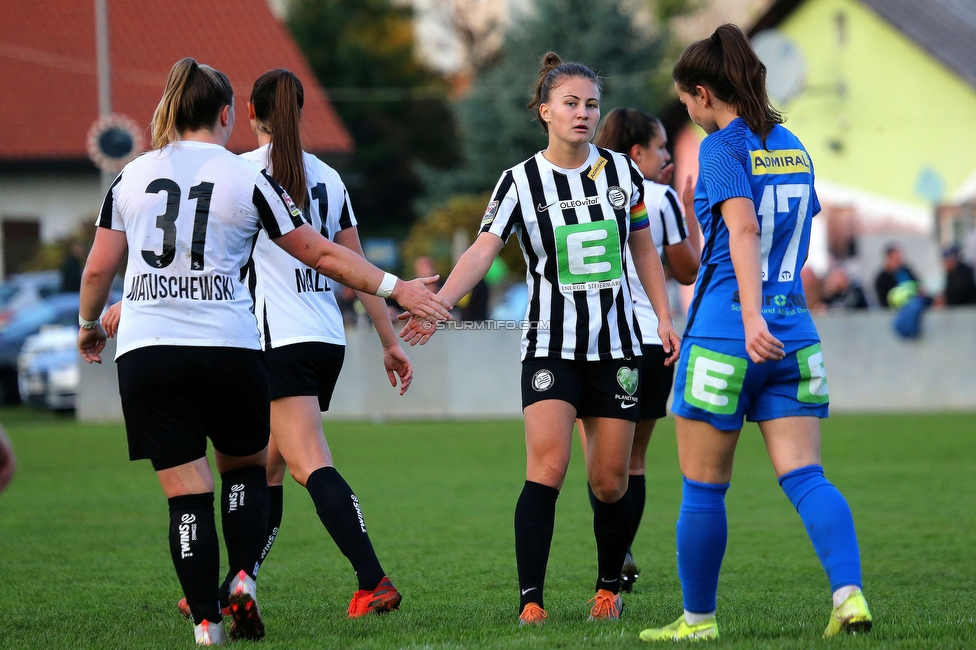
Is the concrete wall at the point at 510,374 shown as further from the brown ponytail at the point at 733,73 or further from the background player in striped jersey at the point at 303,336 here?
the brown ponytail at the point at 733,73

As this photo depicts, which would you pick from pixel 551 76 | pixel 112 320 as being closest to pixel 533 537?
pixel 551 76

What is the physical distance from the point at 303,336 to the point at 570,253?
3.75 feet

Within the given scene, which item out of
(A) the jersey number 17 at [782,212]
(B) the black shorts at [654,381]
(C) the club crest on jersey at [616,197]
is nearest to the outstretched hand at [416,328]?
(C) the club crest on jersey at [616,197]

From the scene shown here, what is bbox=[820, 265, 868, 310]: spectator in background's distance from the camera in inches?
786

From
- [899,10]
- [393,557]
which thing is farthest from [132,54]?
[393,557]

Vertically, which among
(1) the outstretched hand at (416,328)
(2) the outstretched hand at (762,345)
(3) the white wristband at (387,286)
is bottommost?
(2) the outstretched hand at (762,345)

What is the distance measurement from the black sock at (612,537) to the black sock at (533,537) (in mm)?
366

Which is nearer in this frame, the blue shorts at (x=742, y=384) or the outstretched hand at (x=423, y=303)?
the blue shorts at (x=742, y=384)

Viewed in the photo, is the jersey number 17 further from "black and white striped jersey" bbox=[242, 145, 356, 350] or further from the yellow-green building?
the yellow-green building

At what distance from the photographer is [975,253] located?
2400cm

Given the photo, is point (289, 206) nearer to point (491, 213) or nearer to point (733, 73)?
point (491, 213)

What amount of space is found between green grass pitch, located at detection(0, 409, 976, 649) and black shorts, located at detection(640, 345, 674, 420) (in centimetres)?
87

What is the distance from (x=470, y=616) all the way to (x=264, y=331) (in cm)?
145

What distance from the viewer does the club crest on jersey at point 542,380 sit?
4.90 metres
